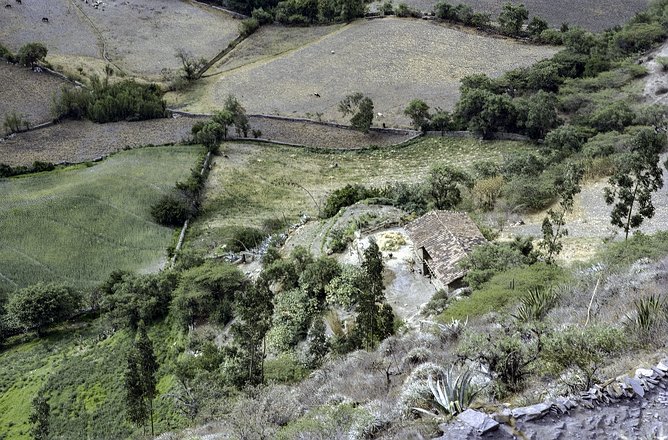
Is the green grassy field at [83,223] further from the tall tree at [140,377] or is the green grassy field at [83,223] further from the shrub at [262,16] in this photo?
the shrub at [262,16]

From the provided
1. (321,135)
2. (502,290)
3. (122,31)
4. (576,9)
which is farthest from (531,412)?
(576,9)

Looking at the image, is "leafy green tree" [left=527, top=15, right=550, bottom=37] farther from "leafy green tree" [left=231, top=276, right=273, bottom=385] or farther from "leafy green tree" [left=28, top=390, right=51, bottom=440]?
"leafy green tree" [left=28, top=390, right=51, bottom=440]

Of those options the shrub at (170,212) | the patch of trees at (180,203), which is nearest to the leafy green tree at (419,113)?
the patch of trees at (180,203)

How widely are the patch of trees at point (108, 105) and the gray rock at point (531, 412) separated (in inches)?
2093

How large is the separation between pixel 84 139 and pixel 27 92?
10649 mm

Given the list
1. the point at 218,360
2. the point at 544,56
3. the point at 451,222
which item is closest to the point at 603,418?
the point at 218,360

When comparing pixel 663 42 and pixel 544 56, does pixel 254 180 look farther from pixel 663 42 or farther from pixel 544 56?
pixel 663 42

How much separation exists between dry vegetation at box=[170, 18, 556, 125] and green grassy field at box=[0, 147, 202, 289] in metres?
15.2

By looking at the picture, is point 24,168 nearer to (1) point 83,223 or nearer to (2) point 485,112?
(1) point 83,223

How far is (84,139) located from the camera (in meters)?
55.6

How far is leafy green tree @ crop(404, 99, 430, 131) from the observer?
55500 mm

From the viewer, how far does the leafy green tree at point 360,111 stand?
2179 inches

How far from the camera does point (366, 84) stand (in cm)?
6291

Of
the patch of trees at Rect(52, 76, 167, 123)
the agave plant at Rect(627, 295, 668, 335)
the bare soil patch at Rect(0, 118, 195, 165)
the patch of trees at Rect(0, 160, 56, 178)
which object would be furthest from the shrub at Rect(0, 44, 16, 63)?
the agave plant at Rect(627, 295, 668, 335)
